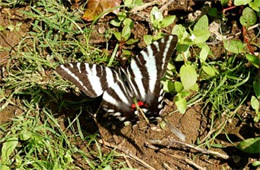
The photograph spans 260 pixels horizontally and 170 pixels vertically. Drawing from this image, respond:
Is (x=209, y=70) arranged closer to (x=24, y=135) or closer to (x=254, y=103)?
(x=254, y=103)

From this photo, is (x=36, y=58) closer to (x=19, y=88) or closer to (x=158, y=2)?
(x=19, y=88)

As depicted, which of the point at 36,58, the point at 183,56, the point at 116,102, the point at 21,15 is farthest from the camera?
the point at 21,15

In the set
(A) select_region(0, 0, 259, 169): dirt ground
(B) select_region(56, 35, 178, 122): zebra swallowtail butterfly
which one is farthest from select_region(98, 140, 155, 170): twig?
(B) select_region(56, 35, 178, 122): zebra swallowtail butterfly

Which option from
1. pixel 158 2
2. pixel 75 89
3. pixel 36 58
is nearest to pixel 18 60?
pixel 36 58

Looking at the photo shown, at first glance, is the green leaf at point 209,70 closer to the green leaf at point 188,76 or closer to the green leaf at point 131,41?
the green leaf at point 188,76

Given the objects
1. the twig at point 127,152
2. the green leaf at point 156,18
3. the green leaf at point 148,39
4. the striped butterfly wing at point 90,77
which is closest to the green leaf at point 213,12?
the green leaf at point 156,18

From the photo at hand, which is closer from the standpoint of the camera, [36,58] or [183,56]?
[183,56]

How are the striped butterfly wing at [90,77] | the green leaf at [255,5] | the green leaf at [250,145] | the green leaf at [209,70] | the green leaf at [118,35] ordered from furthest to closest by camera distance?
the green leaf at [118,35], the green leaf at [255,5], the green leaf at [209,70], the green leaf at [250,145], the striped butterfly wing at [90,77]
